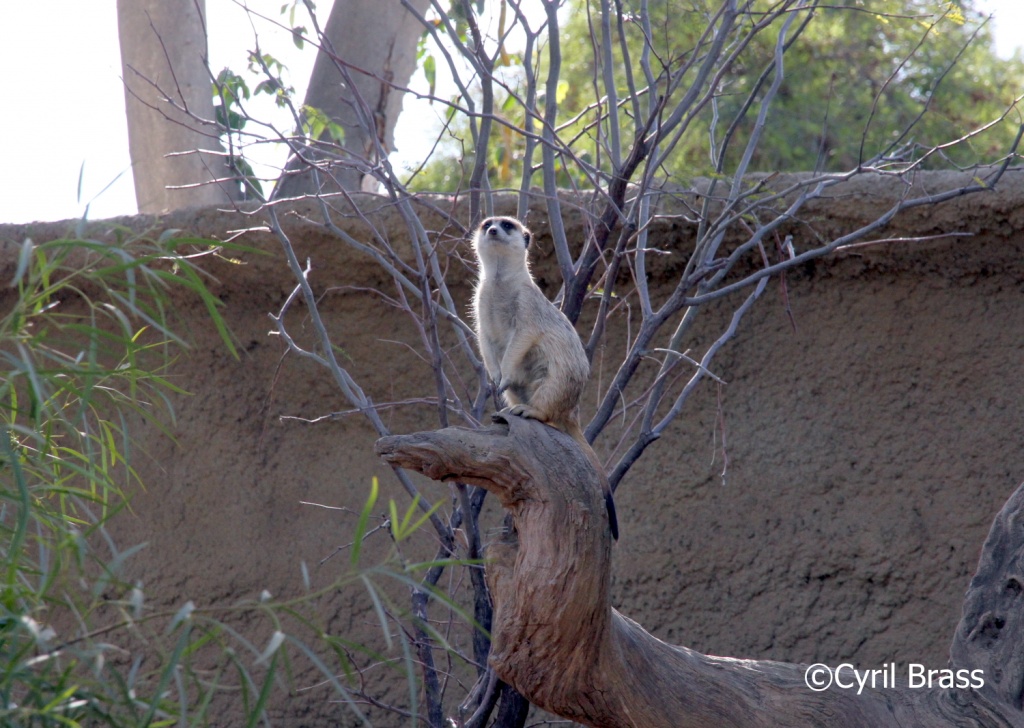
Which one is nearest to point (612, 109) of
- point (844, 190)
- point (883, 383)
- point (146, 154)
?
point (844, 190)

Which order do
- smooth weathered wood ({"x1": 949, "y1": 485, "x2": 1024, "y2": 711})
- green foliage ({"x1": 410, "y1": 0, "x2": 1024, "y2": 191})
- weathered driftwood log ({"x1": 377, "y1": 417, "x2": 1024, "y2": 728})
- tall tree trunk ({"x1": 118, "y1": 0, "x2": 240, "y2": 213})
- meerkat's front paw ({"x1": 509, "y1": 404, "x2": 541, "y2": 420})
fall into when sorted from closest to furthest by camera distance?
weathered driftwood log ({"x1": 377, "y1": 417, "x2": 1024, "y2": 728}), smooth weathered wood ({"x1": 949, "y1": 485, "x2": 1024, "y2": 711}), meerkat's front paw ({"x1": 509, "y1": 404, "x2": 541, "y2": 420}), tall tree trunk ({"x1": 118, "y1": 0, "x2": 240, "y2": 213}), green foliage ({"x1": 410, "y1": 0, "x2": 1024, "y2": 191})

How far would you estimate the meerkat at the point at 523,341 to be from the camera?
3.30 meters

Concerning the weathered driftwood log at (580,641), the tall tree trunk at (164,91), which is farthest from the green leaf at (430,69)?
the weathered driftwood log at (580,641)

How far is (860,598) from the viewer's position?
4.37 meters

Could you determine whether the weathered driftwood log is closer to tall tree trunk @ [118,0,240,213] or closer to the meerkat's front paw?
the meerkat's front paw

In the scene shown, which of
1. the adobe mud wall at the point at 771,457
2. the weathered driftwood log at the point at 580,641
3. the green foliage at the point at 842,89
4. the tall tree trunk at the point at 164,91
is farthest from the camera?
the green foliage at the point at 842,89

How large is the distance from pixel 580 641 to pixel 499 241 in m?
1.59

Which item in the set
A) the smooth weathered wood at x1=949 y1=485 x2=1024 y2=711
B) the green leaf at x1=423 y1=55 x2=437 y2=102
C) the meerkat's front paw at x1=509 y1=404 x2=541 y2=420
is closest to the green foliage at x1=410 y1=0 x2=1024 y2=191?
the green leaf at x1=423 y1=55 x2=437 y2=102

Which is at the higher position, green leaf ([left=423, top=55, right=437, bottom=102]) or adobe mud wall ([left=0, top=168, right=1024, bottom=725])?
green leaf ([left=423, top=55, right=437, bottom=102])

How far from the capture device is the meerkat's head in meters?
3.72

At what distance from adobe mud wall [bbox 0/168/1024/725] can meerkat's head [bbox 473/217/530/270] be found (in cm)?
81

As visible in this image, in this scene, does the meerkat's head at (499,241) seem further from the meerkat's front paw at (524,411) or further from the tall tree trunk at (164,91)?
the tall tree trunk at (164,91)

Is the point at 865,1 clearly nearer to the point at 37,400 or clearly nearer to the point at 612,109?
the point at 612,109

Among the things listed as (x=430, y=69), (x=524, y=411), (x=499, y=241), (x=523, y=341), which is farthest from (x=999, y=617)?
(x=430, y=69)
